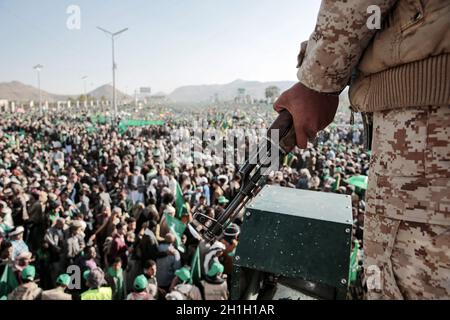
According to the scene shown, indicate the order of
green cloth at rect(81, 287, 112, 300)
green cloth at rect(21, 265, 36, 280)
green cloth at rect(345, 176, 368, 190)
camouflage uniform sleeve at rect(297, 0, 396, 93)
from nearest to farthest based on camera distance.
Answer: camouflage uniform sleeve at rect(297, 0, 396, 93)
green cloth at rect(81, 287, 112, 300)
green cloth at rect(21, 265, 36, 280)
green cloth at rect(345, 176, 368, 190)

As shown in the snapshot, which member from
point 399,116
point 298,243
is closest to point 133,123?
point 298,243

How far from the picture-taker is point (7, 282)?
479 centimetres

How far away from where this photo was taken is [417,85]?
1.12 metres

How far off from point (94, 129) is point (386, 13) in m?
25.3

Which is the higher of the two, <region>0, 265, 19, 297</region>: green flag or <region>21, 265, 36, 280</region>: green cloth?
<region>21, 265, 36, 280</region>: green cloth

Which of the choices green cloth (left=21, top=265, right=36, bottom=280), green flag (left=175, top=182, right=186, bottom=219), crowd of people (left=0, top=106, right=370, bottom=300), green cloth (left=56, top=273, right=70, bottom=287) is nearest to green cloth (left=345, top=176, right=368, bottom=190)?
crowd of people (left=0, top=106, right=370, bottom=300)

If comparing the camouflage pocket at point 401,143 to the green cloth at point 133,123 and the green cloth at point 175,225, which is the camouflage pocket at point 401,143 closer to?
the green cloth at point 175,225

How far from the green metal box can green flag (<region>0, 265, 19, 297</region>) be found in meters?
4.22

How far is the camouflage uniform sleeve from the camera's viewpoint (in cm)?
120

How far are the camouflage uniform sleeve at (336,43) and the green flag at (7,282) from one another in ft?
16.6

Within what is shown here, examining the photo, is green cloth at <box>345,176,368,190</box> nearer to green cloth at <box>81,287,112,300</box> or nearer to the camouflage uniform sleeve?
green cloth at <box>81,287,112,300</box>

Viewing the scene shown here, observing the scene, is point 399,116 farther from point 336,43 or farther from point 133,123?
point 133,123
